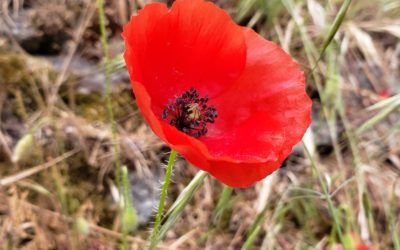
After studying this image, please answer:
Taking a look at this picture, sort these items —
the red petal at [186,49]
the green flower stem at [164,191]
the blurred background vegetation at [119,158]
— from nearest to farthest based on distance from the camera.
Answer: the green flower stem at [164,191] → the red petal at [186,49] → the blurred background vegetation at [119,158]

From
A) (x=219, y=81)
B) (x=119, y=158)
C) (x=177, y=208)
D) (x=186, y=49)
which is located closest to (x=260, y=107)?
(x=219, y=81)

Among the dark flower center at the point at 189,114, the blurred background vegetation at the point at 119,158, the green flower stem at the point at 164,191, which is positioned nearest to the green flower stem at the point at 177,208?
the green flower stem at the point at 164,191

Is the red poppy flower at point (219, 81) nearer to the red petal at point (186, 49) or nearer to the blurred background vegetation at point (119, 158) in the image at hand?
the red petal at point (186, 49)

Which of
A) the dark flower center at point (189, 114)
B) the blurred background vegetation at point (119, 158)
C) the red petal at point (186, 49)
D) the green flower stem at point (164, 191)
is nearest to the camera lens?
the green flower stem at point (164, 191)

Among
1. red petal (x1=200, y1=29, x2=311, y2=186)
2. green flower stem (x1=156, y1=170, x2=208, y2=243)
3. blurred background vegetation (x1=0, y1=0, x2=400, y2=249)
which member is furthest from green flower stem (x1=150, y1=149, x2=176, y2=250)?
blurred background vegetation (x1=0, y1=0, x2=400, y2=249)

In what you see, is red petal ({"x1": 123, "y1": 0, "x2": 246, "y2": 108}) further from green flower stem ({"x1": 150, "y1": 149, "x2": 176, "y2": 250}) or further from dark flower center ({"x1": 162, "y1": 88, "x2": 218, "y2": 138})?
green flower stem ({"x1": 150, "y1": 149, "x2": 176, "y2": 250})

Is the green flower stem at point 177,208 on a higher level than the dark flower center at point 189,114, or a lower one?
lower

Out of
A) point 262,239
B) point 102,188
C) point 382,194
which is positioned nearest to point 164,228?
point 102,188

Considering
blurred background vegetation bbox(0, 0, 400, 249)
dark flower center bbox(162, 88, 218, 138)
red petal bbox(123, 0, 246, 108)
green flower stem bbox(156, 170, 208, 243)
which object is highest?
red petal bbox(123, 0, 246, 108)
